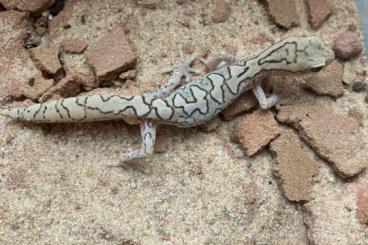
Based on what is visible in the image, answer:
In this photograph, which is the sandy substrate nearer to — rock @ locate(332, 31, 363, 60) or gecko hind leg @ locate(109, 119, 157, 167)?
gecko hind leg @ locate(109, 119, 157, 167)

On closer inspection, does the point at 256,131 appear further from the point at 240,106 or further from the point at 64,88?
the point at 64,88

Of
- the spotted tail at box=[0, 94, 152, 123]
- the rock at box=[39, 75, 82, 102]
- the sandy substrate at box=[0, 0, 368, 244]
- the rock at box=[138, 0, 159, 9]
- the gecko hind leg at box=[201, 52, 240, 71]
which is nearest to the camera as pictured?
the sandy substrate at box=[0, 0, 368, 244]

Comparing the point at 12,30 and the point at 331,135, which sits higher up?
the point at 12,30

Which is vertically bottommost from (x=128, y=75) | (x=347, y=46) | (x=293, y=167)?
(x=293, y=167)

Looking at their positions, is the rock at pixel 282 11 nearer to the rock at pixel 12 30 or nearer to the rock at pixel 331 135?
the rock at pixel 331 135

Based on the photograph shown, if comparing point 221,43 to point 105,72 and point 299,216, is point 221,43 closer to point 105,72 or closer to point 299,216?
point 105,72

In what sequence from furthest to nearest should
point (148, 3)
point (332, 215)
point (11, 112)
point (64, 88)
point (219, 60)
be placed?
1. point (148, 3)
2. point (219, 60)
3. point (64, 88)
4. point (11, 112)
5. point (332, 215)

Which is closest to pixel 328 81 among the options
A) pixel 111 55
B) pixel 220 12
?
pixel 220 12

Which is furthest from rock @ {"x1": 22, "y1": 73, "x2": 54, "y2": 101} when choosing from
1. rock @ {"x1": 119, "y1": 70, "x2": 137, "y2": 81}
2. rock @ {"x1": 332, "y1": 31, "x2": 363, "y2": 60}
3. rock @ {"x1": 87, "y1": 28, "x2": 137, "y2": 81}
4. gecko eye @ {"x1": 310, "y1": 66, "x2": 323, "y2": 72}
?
rock @ {"x1": 332, "y1": 31, "x2": 363, "y2": 60}
